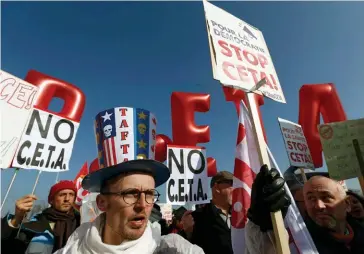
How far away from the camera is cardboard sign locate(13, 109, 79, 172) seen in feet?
12.6

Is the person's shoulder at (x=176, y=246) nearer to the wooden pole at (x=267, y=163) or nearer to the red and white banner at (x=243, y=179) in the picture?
the wooden pole at (x=267, y=163)

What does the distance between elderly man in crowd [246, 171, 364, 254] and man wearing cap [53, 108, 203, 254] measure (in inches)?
50.9

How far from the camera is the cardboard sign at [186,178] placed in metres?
4.93

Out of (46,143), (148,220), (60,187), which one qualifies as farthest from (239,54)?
(60,187)

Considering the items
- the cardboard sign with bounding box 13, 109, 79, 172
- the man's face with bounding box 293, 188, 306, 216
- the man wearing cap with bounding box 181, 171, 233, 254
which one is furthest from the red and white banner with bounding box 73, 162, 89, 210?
the man's face with bounding box 293, 188, 306, 216

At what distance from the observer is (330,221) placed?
2.50 m

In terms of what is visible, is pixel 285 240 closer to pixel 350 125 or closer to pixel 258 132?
pixel 258 132

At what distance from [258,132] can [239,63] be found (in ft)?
2.48

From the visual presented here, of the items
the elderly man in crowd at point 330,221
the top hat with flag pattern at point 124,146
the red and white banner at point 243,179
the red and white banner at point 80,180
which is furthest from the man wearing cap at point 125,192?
the red and white banner at point 80,180

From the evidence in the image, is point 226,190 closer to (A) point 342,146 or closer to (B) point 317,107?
(A) point 342,146

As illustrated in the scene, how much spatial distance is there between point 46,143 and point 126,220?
2.76m

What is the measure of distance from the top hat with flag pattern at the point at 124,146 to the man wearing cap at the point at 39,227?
1553mm

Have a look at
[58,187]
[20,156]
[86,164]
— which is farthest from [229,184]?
[86,164]

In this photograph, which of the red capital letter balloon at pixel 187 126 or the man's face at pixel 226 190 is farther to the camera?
the red capital letter balloon at pixel 187 126
